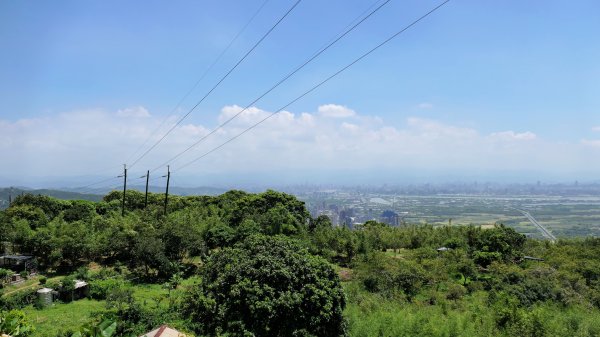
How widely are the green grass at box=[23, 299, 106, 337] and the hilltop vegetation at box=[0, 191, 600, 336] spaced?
7.0 inches

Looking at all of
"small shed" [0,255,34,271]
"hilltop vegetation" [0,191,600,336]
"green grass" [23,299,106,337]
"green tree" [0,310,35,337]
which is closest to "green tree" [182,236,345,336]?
"hilltop vegetation" [0,191,600,336]

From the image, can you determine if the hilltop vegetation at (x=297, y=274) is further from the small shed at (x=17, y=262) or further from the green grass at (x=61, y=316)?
the small shed at (x=17, y=262)

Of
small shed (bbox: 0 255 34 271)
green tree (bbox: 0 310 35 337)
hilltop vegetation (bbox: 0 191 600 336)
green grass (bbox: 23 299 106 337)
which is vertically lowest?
green grass (bbox: 23 299 106 337)

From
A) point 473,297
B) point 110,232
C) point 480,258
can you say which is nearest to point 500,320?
point 473,297

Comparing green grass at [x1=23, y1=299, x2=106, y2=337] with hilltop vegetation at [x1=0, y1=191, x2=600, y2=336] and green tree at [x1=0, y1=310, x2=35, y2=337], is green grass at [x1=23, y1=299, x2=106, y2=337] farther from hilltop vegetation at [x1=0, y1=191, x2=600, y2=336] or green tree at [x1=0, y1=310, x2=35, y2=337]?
green tree at [x1=0, y1=310, x2=35, y2=337]

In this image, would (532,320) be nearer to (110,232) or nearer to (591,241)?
(591,241)

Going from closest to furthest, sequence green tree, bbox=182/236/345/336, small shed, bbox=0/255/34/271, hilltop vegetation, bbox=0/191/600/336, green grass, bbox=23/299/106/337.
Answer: green tree, bbox=182/236/345/336 < hilltop vegetation, bbox=0/191/600/336 < green grass, bbox=23/299/106/337 < small shed, bbox=0/255/34/271

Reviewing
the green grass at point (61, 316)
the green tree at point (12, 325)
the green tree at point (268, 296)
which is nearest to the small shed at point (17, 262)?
the green grass at point (61, 316)

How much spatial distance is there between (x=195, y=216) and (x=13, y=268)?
1160cm

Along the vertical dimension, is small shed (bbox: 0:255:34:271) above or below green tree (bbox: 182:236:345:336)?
below

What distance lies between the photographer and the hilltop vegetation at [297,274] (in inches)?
433

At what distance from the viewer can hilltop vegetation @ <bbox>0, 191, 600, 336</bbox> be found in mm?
11000

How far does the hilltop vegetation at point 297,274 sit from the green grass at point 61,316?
0.18m

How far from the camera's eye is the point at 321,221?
31500mm
